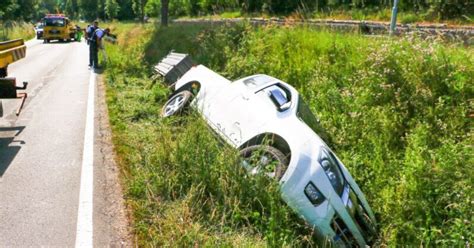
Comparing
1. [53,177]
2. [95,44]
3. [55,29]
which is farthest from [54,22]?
[53,177]

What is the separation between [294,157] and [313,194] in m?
0.51

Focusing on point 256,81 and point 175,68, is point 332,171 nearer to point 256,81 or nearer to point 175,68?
point 256,81

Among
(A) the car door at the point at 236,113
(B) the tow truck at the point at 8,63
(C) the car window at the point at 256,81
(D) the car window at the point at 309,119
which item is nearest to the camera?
(A) the car door at the point at 236,113

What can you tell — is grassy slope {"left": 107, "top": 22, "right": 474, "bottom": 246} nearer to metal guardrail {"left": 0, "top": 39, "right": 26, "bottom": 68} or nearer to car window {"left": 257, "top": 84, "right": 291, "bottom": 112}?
car window {"left": 257, "top": 84, "right": 291, "bottom": 112}

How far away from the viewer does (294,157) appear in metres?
5.06

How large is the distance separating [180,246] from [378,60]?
5.46 m

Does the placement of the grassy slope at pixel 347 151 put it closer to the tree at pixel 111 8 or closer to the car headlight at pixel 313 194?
the car headlight at pixel 313 194

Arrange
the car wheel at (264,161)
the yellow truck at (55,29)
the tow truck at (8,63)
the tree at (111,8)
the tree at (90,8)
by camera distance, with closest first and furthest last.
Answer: the car wheel at (264,161) → the tow truck at (8,63) → the yellow truck at (55,29) → the tree at (111,8) → the tree at (90,8)

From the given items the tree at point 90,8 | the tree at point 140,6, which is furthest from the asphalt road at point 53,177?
the tree at point 90,8

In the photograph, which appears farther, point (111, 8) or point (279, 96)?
point (111, 8)

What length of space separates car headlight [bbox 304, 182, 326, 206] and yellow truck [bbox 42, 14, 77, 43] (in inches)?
1390

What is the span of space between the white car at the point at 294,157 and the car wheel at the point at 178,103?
42.0 inches

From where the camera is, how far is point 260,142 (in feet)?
18.6

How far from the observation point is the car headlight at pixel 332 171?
5.05 metres
